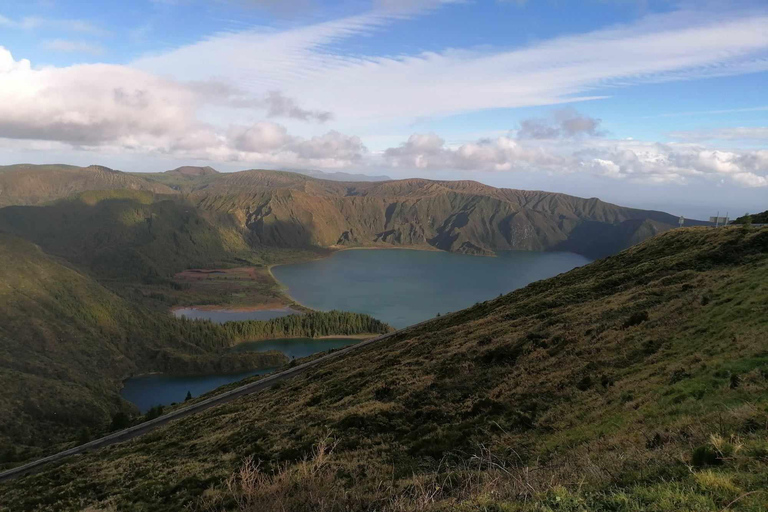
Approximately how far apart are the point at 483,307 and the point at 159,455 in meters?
39.5

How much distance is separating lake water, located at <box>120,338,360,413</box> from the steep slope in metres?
5.21

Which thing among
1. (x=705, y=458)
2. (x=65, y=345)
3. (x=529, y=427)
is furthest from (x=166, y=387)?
(x=705, y=458)

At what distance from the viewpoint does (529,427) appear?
15.8 meters

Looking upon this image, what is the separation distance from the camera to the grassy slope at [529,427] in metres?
8.69

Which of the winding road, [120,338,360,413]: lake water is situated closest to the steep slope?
[120,338,360,413]: lake water

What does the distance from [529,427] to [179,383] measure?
453 feet

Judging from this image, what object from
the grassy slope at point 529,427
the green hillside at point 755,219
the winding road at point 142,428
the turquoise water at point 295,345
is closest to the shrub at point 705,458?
the grassy slope at point 529,427

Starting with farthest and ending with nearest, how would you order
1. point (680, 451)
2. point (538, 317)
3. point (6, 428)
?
point (6, 428), point (538, 317), point (680, 451)

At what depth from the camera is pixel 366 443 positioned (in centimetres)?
1727

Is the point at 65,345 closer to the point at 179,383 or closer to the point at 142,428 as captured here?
the point at 179,383

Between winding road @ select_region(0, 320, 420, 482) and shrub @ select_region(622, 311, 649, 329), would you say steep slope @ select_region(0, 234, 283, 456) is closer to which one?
winding road @ select_region(0, 320, 420, 482)

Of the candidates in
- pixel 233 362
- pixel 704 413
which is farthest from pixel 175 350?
pixel 704 413

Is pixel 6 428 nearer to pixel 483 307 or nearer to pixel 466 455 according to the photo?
pixel 483 307

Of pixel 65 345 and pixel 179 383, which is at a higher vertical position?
pixel 65 345
